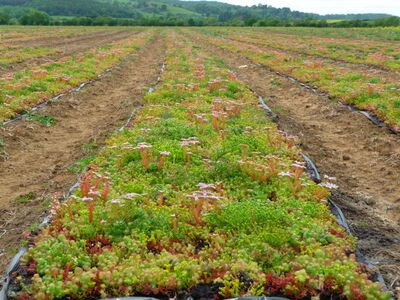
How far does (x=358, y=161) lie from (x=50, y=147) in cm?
727

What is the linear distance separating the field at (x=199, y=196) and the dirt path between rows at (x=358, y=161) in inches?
1.4

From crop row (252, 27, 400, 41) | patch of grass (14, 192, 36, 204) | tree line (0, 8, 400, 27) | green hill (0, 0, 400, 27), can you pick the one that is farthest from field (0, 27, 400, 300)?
green hill (0, 0, 400, 27)

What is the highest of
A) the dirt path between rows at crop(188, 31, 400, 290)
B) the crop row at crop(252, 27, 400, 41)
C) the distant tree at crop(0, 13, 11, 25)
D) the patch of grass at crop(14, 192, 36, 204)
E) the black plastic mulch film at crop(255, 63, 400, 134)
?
the black plastic mulch film at crop(255, 63, 400, 134)

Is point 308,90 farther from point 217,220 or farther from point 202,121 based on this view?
point 217,220

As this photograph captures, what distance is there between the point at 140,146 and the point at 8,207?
8.24 ft

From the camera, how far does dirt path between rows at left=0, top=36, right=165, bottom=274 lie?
24.6 feet

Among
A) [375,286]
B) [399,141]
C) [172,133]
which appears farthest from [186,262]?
[399,141]

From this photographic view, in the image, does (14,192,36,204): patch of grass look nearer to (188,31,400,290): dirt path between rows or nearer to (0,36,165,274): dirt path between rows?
(0,36,165,274): dirt path between rows

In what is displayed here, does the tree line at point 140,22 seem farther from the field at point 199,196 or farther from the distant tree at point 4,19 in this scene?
the field at point 199,196

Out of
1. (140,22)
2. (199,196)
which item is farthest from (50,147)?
(140,22)

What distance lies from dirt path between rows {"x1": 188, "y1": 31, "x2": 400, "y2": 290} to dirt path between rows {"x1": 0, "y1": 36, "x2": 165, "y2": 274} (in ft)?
16.2

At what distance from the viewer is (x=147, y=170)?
838cm

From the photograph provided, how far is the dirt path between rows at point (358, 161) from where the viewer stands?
670 cm

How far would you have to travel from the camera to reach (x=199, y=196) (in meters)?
6.29
